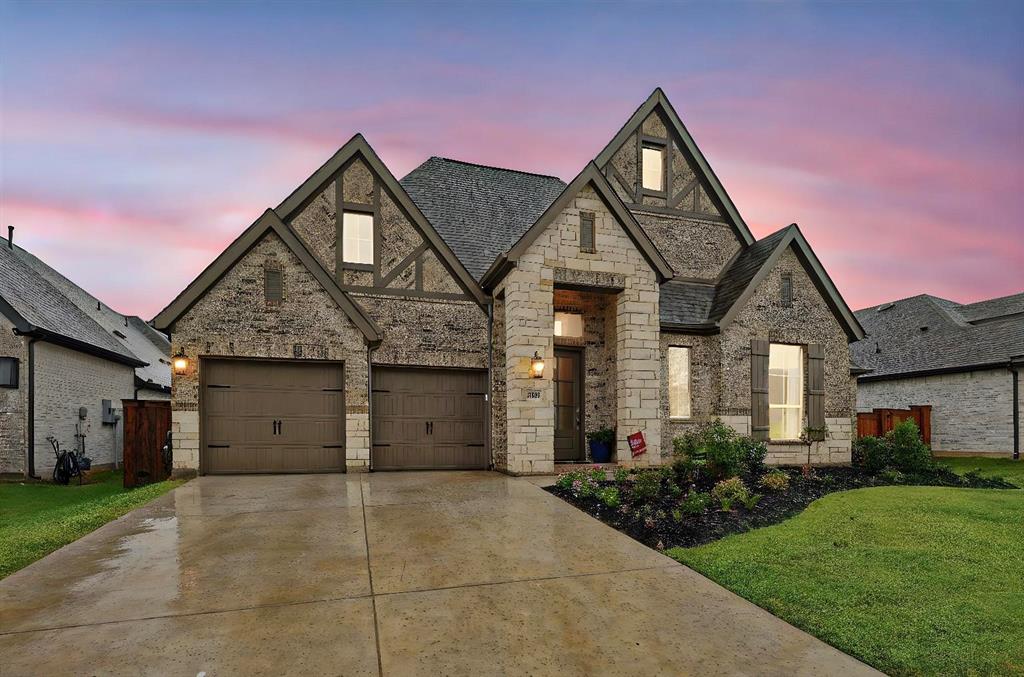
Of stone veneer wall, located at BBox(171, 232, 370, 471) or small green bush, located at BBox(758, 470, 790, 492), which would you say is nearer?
small green bush, located at BBox(758, 470, 790, 492)

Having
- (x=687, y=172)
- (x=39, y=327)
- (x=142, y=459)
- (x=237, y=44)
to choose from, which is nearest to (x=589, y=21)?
(x=687, y=172)

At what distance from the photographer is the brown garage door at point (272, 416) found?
1027 cm

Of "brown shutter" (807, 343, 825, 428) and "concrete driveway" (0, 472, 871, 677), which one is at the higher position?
"brown shutter" (807, 343, 825, 428)

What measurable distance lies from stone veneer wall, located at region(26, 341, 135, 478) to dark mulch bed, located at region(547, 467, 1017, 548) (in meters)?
13.0

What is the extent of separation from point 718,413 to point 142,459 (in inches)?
517

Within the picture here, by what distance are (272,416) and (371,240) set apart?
14.4ft

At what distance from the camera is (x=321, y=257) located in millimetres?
11016

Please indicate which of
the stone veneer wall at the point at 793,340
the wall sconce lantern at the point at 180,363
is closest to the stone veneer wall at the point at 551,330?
the stone veneer wall at the point at 793,340

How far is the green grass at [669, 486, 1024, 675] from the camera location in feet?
10.8

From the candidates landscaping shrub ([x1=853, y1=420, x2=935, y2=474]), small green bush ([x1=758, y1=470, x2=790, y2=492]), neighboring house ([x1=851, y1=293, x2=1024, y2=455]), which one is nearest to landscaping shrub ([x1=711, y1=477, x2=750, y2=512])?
small green bush ([x1=758, y1=470, x2=790, y2=492])

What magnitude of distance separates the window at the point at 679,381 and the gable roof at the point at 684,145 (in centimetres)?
444

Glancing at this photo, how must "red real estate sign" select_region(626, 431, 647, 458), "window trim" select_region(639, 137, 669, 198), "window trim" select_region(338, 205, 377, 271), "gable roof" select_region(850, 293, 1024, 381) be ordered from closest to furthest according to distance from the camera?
"red real estate sign" select_region(626, 431, 647, 458), "window trim" select_region(338, 205, 377, 271), "window trim" select_region(639, 137, 669, 198), "gable roof" select_region(850, 293, 1024, 381)

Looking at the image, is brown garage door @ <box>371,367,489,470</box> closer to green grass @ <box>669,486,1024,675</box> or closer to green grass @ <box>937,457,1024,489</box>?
green grass @ <box>669,486,1024,675</box>

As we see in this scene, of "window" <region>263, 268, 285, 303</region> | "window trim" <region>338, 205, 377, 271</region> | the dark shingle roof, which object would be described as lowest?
"window" <region>263, 268, 285, 303</region>
